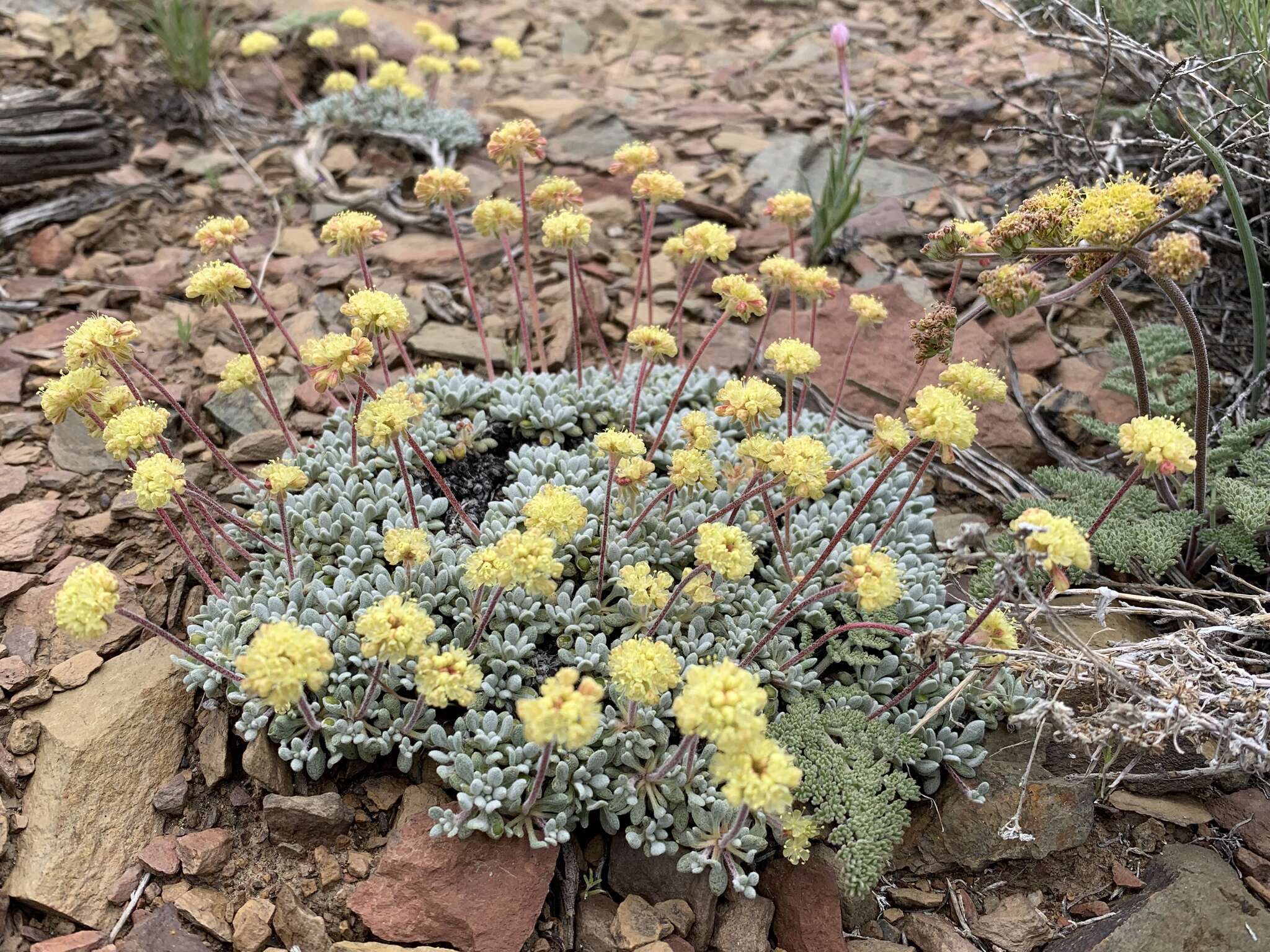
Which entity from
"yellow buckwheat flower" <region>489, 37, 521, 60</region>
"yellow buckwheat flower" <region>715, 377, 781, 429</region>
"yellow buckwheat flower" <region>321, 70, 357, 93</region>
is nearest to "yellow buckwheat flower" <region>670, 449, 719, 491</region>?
"yellow buckwheat flower" <region>715, 377, 781, 429</region>

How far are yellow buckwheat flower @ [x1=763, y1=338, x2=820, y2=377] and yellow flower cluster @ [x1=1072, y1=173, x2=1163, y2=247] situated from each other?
82 centimetres

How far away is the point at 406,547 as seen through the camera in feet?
8.68

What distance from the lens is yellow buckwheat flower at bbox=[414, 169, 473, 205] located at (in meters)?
3.41

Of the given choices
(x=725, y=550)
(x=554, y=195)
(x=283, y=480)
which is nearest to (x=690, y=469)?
(x=725, y=550)

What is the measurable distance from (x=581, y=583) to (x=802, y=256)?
8.13 feet

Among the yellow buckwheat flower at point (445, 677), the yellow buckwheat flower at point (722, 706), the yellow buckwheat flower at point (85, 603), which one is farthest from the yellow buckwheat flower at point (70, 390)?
the yellow buckwheat flower at point (722, 706)

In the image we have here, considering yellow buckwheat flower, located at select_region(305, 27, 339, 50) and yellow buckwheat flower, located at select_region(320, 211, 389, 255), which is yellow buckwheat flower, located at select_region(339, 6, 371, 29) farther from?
yellow buckwheat flower, located at select_region(320, 211, 389, 255)

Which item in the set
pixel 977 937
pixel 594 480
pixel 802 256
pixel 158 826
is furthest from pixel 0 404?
pixel 977 937

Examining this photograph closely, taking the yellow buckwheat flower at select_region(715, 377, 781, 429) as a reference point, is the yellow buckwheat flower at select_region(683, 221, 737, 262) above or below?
above

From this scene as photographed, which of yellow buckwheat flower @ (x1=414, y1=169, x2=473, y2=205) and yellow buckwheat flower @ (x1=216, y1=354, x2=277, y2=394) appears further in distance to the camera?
yellow buckwheat flower @ (x1=414, y1=169, x2=473, y2=205)

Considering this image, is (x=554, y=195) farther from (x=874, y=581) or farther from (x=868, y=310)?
(x=874, y=581)

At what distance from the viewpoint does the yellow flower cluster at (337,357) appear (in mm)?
2705

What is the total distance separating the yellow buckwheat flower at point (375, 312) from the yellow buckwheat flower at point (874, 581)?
1.49m

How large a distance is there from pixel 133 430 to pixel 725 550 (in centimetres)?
171
